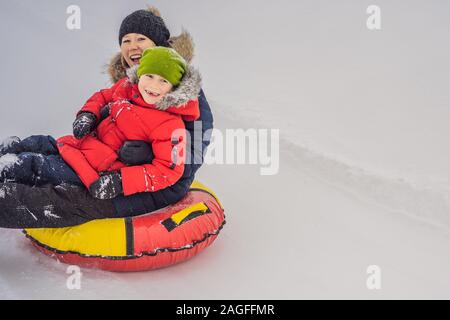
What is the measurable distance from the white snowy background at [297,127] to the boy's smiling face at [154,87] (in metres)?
0.82

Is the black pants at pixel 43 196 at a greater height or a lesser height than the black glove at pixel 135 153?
lesser

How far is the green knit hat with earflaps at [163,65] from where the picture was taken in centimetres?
204

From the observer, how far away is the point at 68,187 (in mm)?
2080

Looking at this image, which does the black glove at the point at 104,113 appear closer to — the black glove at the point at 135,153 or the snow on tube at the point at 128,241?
the black glove at the point at 135,153

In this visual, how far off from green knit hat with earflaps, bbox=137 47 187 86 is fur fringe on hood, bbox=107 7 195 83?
16.9 inches

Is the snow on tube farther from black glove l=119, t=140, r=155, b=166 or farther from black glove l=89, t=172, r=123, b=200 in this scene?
Answer: black glove l=119, t=140, r=155, b=166

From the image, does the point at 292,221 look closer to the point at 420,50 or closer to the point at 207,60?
the point at 207,60

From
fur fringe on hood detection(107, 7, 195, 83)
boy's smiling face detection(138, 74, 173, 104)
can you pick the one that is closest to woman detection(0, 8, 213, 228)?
fur fringe on hood detection(107, 7, 195, 83)

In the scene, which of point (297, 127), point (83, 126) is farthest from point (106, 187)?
point (297, 127)

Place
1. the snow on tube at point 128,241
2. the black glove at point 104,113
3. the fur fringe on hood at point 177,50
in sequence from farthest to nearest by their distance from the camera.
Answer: the fur fringe on hood at point 177,50 → the black glove at point 104,113 → the snow on tube at point 128,241

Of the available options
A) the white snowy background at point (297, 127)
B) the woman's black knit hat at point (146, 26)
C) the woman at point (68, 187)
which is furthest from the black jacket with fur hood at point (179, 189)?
the woman's black knit hat at point (146, 26)

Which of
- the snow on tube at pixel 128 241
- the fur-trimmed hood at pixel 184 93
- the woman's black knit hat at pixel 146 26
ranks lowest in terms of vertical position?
the snow on tube at pixel 128 241

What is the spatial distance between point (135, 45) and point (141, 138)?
595mm

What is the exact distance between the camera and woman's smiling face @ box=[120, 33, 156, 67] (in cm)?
245
